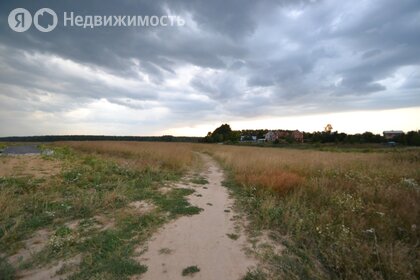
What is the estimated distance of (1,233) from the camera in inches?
196

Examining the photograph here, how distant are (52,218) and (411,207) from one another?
8.41 metres

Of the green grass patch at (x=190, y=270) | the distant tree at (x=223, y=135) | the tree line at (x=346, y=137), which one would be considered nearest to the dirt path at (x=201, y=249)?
the green grass patch at (x=190, y=270)

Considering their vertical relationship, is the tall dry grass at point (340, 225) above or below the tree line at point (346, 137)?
below

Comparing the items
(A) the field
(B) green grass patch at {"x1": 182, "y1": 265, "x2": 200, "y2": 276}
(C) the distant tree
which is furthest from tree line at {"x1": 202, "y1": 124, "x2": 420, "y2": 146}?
(B) green grass patch at {"x1": 182, "y1": 265, "x2": 200, "y2": 276}

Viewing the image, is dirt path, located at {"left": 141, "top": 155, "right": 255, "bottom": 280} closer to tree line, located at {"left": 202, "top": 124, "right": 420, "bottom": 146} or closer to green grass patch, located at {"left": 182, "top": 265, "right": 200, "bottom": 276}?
green grass patch, located at {"left": 182, "top": 265, "right": 200, "bottom": 276}

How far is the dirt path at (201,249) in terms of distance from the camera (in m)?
3.82

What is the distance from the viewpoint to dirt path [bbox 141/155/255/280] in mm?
3820

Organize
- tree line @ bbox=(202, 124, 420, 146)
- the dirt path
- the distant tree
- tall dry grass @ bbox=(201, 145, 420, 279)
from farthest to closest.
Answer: the distant tree, tree line @ bbox=(202, 124, 420, 146), the dirt path, tall dry grass @ bbox=(201, 145, 420, 279)

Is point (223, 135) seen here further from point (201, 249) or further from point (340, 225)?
point (201, 249)

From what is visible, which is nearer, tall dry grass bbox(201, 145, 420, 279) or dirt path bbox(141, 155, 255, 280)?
tall dry grass bbox(201, 145, 420, 279)

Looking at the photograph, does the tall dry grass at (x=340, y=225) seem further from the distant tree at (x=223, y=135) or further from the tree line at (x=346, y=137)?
the distant tree at (x=223, y=135)

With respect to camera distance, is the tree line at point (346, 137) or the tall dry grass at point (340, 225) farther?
the tree line at point (346, 137)

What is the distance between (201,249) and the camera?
455 cm

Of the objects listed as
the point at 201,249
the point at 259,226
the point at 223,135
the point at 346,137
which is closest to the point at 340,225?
the point at 259,226
